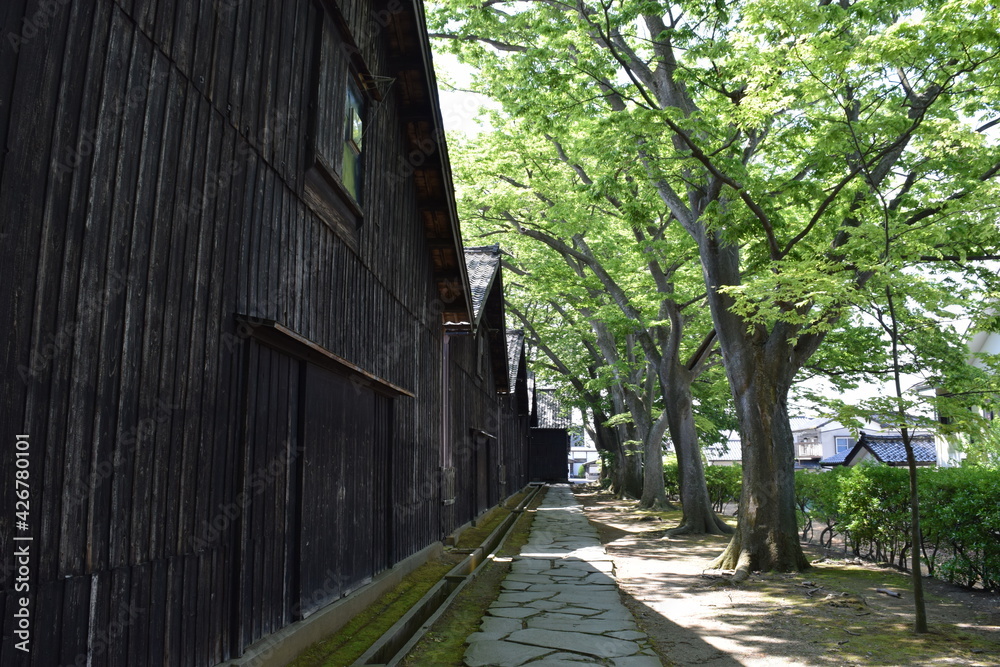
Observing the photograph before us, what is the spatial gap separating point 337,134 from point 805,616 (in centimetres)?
748

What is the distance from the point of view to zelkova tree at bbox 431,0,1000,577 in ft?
27.8

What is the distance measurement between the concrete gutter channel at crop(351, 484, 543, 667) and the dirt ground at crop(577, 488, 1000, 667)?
225 centimetres

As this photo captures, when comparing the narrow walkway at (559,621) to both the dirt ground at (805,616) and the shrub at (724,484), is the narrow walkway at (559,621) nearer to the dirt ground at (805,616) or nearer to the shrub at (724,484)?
the dirt ground at (805,616)

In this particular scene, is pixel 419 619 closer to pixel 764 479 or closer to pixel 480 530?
pixel 764 479

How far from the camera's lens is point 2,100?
2742 millimetres

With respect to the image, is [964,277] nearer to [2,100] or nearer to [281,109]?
[281,109]

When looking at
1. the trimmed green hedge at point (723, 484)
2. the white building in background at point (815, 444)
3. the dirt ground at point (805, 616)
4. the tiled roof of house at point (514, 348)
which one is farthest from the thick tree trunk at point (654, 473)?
the white building in background at point (815, 444)

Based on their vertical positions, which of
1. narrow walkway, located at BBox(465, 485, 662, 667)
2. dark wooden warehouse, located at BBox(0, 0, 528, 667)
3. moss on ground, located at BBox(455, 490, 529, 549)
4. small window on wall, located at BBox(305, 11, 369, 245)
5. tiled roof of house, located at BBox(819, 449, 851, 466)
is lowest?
moss on ground, located at BBox(455, 490, 529, 549)

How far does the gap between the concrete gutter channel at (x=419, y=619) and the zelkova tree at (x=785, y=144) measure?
4239 mm

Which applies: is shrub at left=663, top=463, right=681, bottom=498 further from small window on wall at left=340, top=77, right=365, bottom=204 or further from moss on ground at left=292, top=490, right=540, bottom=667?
small window on wall at left=340, top=77, right=365, bottom=204

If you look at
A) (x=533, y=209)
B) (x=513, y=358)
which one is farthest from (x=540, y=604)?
(x=513, y=358)

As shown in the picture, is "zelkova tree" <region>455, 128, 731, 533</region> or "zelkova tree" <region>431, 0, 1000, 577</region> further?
"zelkova tree" <region>455, 128, 731, 533</region>

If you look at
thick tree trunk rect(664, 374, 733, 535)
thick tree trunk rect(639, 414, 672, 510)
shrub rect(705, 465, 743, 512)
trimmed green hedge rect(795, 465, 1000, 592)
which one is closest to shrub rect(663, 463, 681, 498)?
shrub rect(705, 465, 743, 512)

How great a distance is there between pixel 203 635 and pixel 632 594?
7.15m
